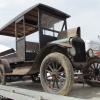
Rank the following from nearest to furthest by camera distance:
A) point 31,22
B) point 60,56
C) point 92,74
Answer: point 60,56 → point 92,74 → point 31,22

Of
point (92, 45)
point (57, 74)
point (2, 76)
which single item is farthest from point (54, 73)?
point (92, 45)

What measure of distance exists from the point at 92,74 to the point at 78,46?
807 mm

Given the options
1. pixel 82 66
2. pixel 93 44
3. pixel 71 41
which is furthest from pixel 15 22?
pixel 93 44

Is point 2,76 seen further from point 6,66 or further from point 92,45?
point 92,45

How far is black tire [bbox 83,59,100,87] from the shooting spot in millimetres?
3902

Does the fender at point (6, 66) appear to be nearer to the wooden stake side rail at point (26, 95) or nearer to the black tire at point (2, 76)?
the black tire at point (2, 76)

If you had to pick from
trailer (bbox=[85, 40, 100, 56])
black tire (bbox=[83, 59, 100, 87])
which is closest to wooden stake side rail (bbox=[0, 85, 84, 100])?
black tire (bbox=[83, 59, 100, 87])

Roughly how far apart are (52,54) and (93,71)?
144 centimetres

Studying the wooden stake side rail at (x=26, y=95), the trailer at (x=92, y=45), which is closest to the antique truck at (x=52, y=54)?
the wooden stake side rail at (x=26, y=95)

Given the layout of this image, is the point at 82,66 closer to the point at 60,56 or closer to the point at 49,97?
the point at 60,56

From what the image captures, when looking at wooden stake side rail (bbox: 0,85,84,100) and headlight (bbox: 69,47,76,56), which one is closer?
wooden stake side rail (bbox: 0,85,84,100)

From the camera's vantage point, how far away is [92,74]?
12.7ft

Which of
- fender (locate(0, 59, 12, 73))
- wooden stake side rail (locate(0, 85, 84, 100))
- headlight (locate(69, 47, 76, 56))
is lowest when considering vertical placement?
wooden stake side rail (locate(0, 85, 84, 100))

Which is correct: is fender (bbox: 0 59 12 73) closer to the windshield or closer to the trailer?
the windshield
